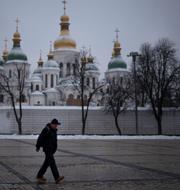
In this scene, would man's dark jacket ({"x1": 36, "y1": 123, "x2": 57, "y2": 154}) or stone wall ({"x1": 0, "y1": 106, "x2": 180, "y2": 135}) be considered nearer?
man's dark jacket ({"x1": 36, "y1": 123, "x2": 57, "y2": 154})

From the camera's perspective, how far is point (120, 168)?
45.1ft

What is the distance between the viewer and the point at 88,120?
50156 mm

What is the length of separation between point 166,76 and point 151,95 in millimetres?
2654

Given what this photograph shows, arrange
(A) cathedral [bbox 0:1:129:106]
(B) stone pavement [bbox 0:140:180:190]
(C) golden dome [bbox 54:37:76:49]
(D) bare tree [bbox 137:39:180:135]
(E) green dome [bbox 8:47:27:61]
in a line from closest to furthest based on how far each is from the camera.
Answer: (B) stone pavement [bbox 0:140:180:190], (D) bare tree [bbox 137:39:180:135], (A) cathedral [bbox 0:1:129:106], (E) green dome [bbox 8:47:27:61], (C) golden dome [bbox 54:37:76:49]

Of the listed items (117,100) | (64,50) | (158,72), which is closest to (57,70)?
(64,50)

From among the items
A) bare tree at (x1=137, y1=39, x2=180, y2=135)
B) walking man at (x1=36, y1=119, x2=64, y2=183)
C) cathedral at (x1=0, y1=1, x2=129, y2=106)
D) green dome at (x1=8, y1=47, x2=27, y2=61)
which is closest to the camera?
walking man at (x1=36, y1=119, x2=64, y2=183)

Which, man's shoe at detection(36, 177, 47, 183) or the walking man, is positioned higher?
the walking man

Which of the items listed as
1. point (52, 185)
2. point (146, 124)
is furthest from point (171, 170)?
point (146, 124)

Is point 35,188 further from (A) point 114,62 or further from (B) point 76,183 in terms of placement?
(A) point 114,62

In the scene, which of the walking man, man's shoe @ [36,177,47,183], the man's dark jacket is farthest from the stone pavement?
the man's dark jacket

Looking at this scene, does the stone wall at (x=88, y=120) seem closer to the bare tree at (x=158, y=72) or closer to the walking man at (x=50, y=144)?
the bare tree at (x=158, y=72)

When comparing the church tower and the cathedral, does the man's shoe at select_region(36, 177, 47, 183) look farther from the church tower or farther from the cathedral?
the church tower

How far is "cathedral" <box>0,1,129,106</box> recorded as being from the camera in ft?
263

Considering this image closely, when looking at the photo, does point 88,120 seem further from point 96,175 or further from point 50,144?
point 50,144
